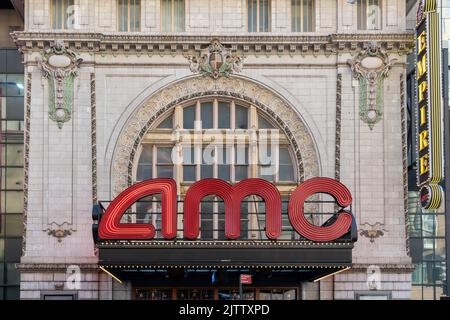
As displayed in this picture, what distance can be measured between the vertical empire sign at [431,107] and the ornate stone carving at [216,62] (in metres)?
8.67

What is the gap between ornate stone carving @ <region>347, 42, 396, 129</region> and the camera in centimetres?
4025

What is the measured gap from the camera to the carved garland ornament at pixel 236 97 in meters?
40.4

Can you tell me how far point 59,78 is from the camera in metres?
40.1

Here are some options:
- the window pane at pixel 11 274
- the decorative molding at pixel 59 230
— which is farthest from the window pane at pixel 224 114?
the window pane at pixel 11 274

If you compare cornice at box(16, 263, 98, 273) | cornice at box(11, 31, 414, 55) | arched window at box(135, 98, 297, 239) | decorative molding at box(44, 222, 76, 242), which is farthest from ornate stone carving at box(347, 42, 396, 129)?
cornice at box(16, 263, 98, 273)

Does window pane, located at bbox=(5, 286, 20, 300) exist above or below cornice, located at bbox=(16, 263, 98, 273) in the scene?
below

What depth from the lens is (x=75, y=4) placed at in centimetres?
4078

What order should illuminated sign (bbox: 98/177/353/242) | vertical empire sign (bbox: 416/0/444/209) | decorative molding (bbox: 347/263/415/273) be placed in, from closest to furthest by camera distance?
illuminated sign (bbox: 98/177/353/242)
vertical empire sign (bbox: 416/0/444/209)
decorative molding (bbox: 347/263/415/273)

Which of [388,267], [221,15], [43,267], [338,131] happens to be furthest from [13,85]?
[388,267]

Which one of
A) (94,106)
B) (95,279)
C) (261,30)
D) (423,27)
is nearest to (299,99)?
(261,30)

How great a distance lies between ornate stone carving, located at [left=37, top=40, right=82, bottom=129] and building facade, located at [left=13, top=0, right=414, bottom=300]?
2.0 inches

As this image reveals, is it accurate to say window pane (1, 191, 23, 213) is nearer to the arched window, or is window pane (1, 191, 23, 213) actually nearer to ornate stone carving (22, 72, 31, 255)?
ornate stone carving (22, 72, 31, 255)

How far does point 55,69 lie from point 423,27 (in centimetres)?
1691

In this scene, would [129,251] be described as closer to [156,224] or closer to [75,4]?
[156,224]
